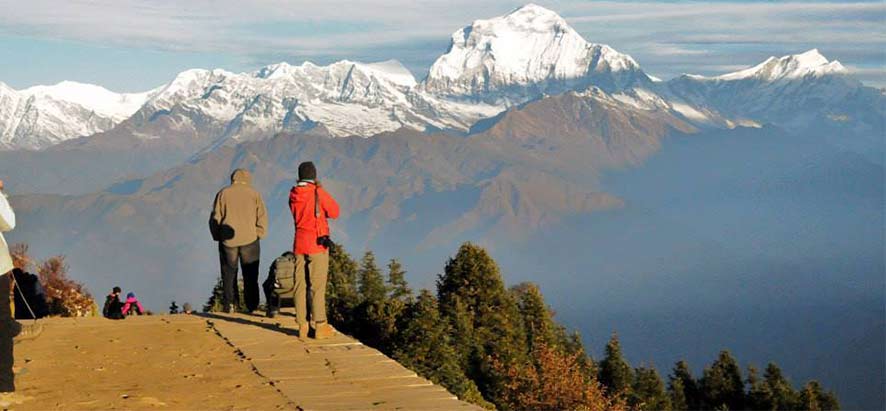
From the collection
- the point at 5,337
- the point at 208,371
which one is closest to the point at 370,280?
the point at 208,371

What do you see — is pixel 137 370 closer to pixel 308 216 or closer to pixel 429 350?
pixel 308 216

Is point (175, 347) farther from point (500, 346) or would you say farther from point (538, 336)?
point (538, 336)

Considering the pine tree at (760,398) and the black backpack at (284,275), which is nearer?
the black backpack at (284,275)

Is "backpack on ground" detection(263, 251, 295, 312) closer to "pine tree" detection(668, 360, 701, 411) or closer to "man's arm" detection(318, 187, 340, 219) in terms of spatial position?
"man's arm" detection(318, 187, 340, 219)

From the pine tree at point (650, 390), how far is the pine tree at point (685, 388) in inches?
190

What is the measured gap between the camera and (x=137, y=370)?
17.2 meters

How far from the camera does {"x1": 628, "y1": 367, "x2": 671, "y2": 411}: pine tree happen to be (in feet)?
290

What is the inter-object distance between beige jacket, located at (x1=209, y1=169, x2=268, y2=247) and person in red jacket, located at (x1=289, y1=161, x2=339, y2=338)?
3083 millimetres

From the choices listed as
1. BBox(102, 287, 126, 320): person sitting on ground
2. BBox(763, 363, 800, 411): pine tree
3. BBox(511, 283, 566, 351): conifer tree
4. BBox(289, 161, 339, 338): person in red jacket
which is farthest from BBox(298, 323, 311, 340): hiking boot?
BBox(763, 363, 800, 411): pine tree

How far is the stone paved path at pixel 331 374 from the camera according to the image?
14281 mm

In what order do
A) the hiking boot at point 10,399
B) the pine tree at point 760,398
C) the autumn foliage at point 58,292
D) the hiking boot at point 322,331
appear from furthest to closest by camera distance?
the pine tree at point 760,398, the autumn foliage at point 58,292, the hiking boot at point 322,331, the hiking boot at point 10,399

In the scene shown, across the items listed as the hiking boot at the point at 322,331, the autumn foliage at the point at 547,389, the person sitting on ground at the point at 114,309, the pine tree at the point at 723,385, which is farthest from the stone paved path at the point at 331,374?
the pine tree at the point at 723,385

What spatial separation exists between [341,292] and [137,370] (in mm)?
45937

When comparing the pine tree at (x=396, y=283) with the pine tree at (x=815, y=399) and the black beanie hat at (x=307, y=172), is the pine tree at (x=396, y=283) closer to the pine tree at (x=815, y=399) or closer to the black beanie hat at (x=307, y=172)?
the pine tree at (x=815, y=399)
